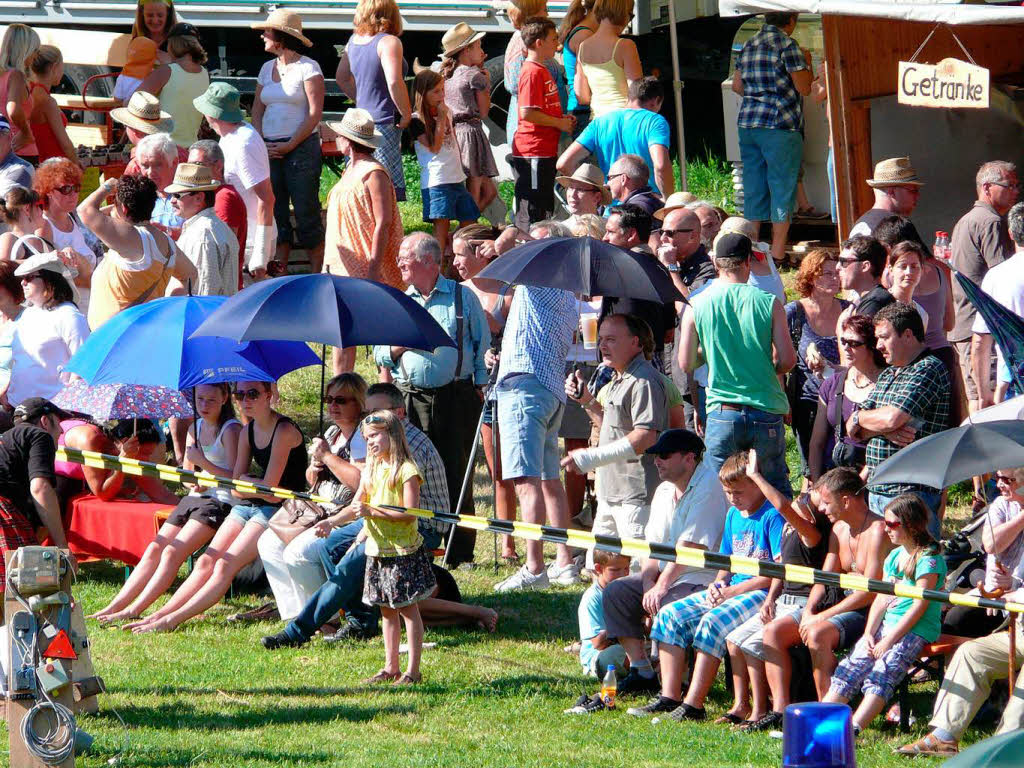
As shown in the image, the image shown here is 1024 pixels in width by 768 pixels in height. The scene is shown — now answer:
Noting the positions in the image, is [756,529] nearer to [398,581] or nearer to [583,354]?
[398,581]

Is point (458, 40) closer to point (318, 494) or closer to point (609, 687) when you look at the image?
point (318, 494)

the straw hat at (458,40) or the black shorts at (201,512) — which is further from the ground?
the straw hat at (458,40)

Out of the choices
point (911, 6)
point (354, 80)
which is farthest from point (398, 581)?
point (354, 80)

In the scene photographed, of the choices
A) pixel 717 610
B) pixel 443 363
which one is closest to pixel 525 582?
pixel 443 363

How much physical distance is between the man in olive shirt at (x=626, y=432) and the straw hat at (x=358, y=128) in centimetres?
244

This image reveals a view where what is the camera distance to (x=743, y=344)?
7832 mm

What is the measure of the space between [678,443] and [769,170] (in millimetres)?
6200

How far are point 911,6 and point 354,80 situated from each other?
14.7ft

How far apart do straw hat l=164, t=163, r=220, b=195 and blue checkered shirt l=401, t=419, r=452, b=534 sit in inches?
101

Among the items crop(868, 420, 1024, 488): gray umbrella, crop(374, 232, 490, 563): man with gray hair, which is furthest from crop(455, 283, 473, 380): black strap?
crop(868, 420, 1024, 488): gray umbrella

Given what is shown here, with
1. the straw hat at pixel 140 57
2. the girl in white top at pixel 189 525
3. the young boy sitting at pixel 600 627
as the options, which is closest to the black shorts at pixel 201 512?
the girl in white top at pixel 189 525

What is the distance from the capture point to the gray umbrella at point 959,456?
5.49 metres

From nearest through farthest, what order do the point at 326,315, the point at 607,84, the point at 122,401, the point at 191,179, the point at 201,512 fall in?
the point at 326,315 < the point at 122,401 < the point at 201,512 < the point at 191,179 < the point at 607,84

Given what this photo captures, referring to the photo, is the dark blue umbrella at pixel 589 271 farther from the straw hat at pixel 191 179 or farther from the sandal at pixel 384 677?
the straw hat at pixel 191 179
